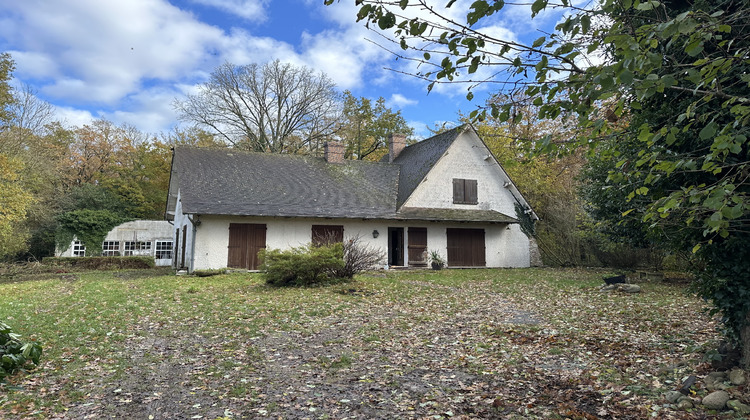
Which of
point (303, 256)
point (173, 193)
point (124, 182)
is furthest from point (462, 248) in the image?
point (124, 182)

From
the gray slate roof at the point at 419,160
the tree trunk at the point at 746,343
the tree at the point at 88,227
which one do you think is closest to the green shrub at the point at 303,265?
the gray slate roof at the point at 419,160

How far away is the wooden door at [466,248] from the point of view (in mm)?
20625

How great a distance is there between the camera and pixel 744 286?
14.4 ft

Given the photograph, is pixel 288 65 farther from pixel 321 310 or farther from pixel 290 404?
pixel 290 404

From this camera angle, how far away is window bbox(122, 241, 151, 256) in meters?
27.3

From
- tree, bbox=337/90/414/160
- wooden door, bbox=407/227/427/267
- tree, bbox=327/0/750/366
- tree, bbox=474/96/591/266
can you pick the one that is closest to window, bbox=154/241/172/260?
tree, bbox=337/90/414/160

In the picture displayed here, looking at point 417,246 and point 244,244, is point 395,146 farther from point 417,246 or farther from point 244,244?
point 244,244

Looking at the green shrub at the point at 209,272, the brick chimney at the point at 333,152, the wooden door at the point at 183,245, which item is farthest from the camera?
the brick chimney at the point at 333,152

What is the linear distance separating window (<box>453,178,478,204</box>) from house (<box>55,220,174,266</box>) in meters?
17.6

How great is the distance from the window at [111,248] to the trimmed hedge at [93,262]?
9.81ft

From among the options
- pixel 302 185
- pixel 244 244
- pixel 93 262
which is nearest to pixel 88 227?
pixel 93 262

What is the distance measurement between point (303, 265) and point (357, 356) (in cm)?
605

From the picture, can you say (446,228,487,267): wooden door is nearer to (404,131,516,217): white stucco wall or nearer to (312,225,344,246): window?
(404,131,516,217): white stucco wall

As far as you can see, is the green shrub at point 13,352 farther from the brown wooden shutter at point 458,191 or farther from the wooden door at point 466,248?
the brown wooden shutter at point 458,191
